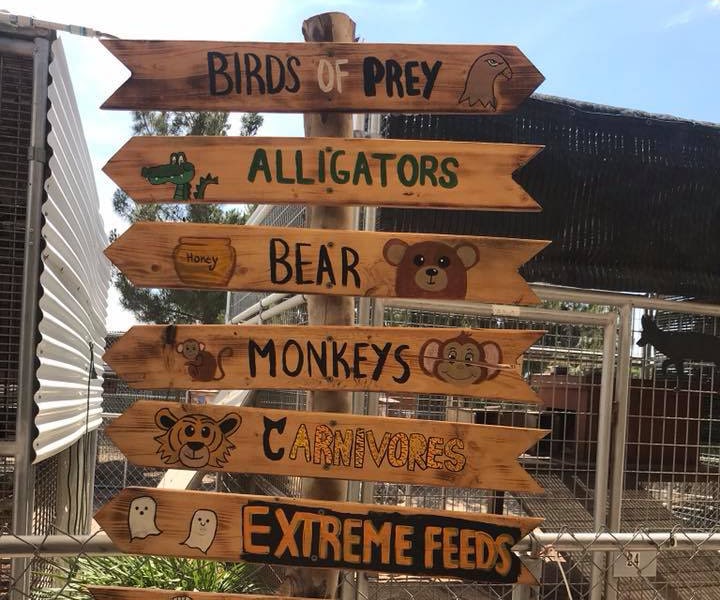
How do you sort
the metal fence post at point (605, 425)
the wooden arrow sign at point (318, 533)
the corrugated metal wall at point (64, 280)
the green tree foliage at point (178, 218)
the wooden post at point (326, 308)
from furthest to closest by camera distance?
the green tree foliage at point (178, 218)
the metal fence post at point (605, 425)
the corrugated metal wall at point (64, 280)
the wooden post at point (326, 308)
the wooden arrow sign at point (318, 533)

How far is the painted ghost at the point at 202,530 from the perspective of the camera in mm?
1898

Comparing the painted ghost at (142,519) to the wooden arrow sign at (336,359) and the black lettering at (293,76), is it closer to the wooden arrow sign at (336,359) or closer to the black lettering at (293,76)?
the wooden arrow sign at (336,359)

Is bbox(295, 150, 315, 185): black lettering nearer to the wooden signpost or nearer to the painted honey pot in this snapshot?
the wooden signpost

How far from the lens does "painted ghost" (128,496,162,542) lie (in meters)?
1.91

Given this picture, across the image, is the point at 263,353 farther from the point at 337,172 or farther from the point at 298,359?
the point at 337,172

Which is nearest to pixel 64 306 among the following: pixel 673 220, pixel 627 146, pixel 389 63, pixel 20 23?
pixel 20 23

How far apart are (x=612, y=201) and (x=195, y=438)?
3.11 metres

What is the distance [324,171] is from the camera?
77.0 inches

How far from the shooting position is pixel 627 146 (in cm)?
379

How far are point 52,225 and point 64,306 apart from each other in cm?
71

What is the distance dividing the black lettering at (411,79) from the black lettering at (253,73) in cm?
49

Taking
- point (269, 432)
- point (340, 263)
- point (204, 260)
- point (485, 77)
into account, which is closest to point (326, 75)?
point (485, 77)

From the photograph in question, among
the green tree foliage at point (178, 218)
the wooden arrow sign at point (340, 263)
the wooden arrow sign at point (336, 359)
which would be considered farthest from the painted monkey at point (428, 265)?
the green tree foliage at point (178, 218)

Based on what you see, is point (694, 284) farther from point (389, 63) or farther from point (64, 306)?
point (64, 306)
